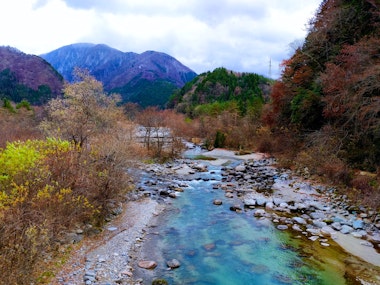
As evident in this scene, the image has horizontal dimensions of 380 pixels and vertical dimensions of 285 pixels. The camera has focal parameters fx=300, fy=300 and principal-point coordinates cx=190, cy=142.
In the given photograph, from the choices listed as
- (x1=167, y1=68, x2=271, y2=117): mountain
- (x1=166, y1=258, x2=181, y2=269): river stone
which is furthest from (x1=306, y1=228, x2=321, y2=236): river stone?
(x1=167, y1=68, x2=271, y2=117): mountain

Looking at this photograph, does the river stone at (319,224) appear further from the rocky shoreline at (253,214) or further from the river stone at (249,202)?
the river stone at (249,202)

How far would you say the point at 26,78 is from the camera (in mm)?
88312

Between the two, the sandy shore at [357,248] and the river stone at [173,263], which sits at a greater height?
the sandy shore at [357,248]

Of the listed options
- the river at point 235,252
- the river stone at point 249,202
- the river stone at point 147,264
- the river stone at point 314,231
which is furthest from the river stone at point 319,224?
the river stone at point 147,264

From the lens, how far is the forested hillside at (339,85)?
15.0 m

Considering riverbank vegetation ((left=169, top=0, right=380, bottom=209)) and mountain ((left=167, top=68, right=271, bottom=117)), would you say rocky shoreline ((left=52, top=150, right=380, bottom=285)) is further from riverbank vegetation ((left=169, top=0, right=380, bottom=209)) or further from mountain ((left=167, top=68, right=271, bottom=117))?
mountain ((left=167, top=68, right=271, bottom=117))

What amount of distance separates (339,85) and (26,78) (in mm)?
92500

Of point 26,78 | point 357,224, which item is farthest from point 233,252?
point 26,78

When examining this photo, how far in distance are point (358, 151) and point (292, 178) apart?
428 cm

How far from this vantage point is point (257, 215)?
1328 cm

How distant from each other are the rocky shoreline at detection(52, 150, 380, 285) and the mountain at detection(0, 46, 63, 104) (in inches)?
2876

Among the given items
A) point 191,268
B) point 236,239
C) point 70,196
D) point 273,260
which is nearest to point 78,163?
point 70,196

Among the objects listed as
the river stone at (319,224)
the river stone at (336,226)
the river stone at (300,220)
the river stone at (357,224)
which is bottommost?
the river stone at (300,220)

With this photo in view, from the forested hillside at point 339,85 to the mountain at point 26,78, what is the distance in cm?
7192
